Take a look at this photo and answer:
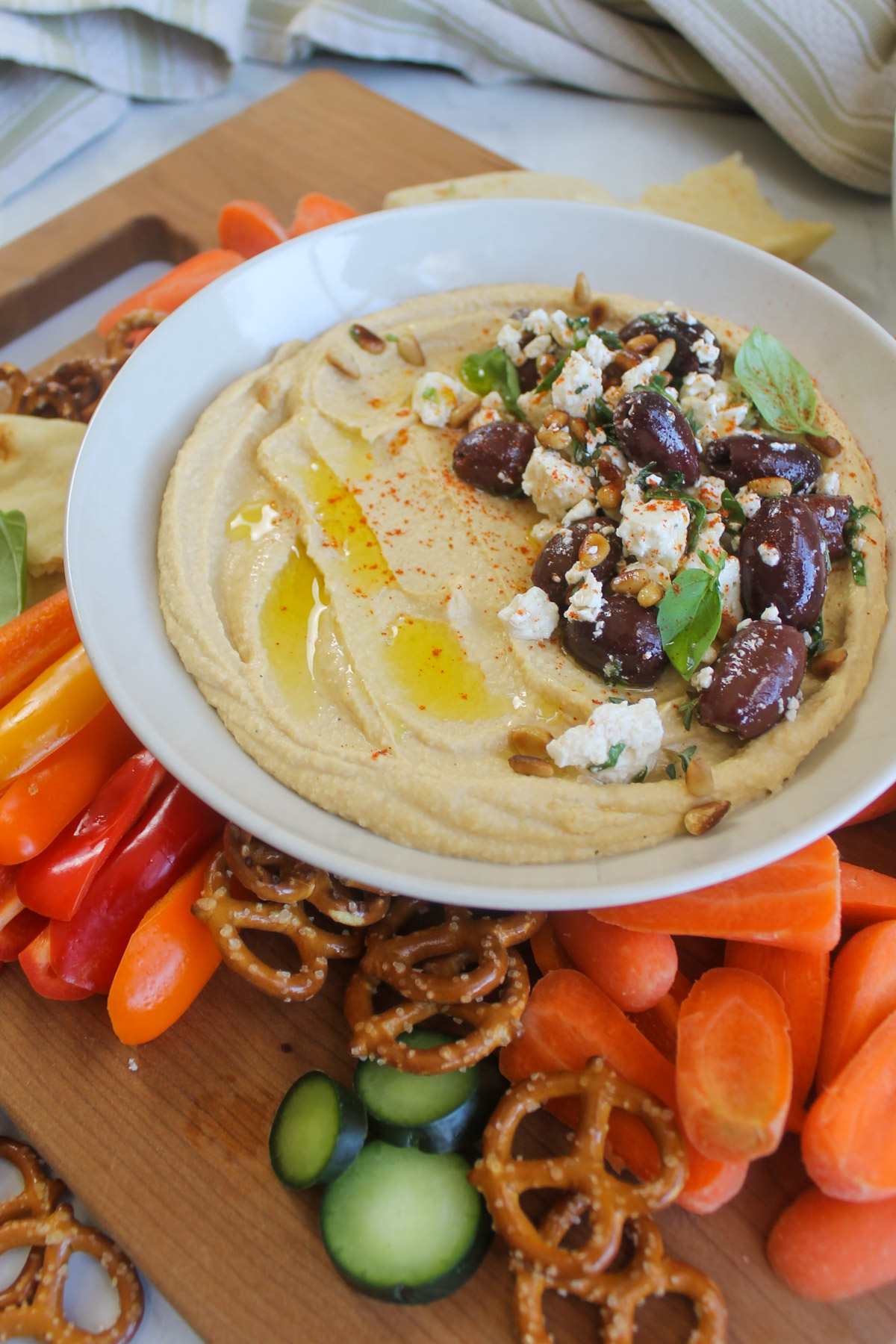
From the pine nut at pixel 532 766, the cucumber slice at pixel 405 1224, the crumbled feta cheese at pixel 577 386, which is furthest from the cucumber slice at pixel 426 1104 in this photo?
the crumbled feta cheese at pixel 577 386

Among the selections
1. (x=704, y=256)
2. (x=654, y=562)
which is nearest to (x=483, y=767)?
(x=654, y=562)

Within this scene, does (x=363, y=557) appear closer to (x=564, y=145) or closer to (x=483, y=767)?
(x=483, y=767)

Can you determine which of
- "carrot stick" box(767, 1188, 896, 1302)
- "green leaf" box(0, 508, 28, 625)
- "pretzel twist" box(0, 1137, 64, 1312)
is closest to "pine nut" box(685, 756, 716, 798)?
→ "carrot stick" box(767, 1188, 896, 1302)

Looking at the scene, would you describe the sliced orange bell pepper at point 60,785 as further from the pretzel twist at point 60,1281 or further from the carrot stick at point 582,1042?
the carrot stick at point 582,1042

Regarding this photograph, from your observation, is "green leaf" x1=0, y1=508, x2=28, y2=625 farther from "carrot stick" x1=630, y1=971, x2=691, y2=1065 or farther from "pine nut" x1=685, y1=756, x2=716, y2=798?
"carrot stick" x1=630, y1=971, x2=691, y2=1065

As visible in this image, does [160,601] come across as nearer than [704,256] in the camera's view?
Yes

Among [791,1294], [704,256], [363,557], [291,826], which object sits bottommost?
[791,1294]

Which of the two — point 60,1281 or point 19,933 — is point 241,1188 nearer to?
point 60,1281

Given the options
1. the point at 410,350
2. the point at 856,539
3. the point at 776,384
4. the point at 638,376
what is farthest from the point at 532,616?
the point at 410,350
